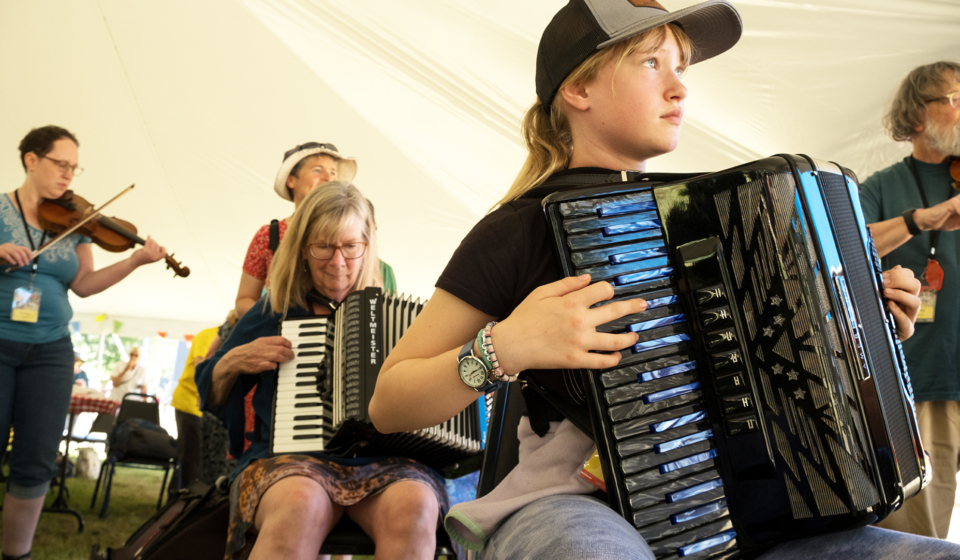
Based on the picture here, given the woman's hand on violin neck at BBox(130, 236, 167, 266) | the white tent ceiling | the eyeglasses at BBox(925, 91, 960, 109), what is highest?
the white tent ceiling

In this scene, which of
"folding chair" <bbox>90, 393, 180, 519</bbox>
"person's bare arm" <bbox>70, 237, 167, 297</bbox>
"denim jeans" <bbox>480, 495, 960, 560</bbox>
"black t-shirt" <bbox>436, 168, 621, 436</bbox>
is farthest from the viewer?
"folding chair" <bbox>90, 393, 180, 519</bbox>

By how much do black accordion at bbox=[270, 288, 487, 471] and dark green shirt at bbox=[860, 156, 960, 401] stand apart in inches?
57.7

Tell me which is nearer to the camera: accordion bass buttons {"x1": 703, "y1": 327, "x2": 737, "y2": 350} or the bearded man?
accordion bass buttons {"x1": 703, "y1": 327, "x2": 737, "y2": 350}

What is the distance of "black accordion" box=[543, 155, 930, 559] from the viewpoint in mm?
835

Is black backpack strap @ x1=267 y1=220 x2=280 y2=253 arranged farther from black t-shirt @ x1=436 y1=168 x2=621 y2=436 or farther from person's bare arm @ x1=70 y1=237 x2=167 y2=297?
black t-shirt @ x1=436 y1=168 x2=621 y2=436

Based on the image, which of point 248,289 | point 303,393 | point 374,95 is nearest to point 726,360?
point 303,393

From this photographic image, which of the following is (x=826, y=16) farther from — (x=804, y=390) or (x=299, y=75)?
(x=299, y=75)

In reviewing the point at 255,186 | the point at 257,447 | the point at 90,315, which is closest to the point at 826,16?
the point at 257,447

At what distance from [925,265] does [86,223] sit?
3912 millimetres

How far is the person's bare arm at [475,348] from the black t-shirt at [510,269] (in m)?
0.03

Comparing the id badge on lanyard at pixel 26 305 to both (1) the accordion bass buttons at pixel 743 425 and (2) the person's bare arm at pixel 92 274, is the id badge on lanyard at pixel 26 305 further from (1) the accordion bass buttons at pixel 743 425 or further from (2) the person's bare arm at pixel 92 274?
(1) the accordion bass buttons at pixel 743 425

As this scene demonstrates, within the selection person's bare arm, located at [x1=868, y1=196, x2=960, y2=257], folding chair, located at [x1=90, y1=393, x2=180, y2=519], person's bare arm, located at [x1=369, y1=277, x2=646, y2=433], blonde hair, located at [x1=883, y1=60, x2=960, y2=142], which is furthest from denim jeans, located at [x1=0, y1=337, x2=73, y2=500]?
blonde hair, located at [x1=883, y1=60, x2=960, y2=142]

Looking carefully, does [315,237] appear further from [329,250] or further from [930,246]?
[930,246]

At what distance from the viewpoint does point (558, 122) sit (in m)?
1.26
